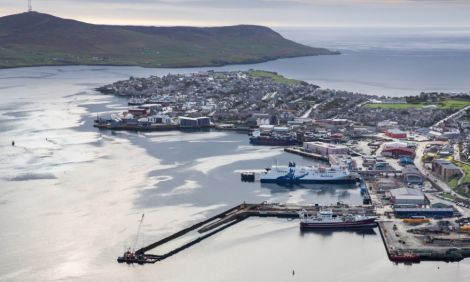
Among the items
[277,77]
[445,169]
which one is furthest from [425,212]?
[277,77]

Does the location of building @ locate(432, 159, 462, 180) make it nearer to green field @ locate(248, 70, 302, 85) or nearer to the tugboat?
the tugboat

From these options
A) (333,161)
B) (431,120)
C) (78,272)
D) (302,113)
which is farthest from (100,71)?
(78,272)

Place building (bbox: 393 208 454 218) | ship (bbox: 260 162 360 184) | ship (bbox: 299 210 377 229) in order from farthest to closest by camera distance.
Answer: ship (bbox: 260 162 360 184) < building (bbox: 393 208 454 218) < ship (bbox: 299 210 377 229)

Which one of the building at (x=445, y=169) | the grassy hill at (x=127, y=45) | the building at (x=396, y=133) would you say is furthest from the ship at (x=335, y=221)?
the grassy hill at (x=127, y=45)

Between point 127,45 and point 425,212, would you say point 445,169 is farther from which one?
point 127,45

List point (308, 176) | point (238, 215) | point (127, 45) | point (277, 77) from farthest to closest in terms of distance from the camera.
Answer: point (127, 45)
point (277, 77)
point (308, 176)
point (238, 215)

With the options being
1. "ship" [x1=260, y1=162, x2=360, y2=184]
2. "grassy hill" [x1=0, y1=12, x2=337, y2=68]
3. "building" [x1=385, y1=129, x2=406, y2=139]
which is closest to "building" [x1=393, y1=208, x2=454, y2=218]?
"ship" [x1=260, y1=162, x2=360, y2=184]

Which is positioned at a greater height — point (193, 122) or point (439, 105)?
point (439, 105)
